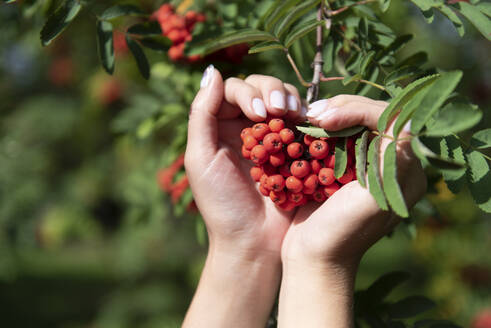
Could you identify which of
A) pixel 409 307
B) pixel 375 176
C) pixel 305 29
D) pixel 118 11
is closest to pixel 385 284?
pixel 409 307

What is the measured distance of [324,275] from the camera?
4.03 ft

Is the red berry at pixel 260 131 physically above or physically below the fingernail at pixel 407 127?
below

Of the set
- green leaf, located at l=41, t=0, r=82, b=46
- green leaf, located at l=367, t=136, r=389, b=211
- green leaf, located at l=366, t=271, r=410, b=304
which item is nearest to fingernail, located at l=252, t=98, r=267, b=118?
green leaf, located at l=367, t=136, r=389, b=211

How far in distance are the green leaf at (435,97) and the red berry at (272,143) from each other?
14.5 inches

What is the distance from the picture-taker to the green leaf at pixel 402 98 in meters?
0.97

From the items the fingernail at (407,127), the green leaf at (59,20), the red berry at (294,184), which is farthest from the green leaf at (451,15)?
the green leaf at (59,20)

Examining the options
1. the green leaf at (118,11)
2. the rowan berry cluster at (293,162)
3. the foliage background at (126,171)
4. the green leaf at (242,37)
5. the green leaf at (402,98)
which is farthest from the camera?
the foliage background at (126,171)

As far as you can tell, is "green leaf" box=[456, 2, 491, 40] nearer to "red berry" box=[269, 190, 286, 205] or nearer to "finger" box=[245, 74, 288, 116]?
"finger" box=[245, 74, 288, 116]

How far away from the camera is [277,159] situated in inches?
47.2

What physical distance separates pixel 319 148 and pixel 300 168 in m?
0.07

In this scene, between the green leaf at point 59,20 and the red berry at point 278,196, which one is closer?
the red berry at point 278,196

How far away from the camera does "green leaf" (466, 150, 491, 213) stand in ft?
3.61

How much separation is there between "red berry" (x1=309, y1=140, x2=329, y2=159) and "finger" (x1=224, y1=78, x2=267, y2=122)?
7.1 inches

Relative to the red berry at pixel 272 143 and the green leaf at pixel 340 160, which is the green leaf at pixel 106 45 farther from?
the green leaf at pixel 340 160
